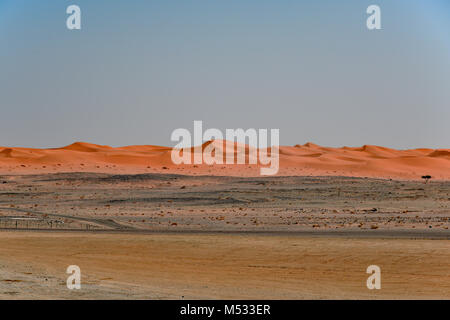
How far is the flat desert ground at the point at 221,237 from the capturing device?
20375 millimetres

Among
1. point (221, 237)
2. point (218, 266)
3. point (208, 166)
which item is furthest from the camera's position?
point (208, 166)

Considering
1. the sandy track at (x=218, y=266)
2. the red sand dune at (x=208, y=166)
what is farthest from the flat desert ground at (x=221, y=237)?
the red sand dune at (x=208, y=166)

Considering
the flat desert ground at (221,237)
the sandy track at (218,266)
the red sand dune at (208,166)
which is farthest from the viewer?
the red sand dune at (208,166)

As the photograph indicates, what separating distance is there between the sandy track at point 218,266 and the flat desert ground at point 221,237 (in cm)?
4

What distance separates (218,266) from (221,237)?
25.4 ft

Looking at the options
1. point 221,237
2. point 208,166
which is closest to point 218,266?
point 221,237

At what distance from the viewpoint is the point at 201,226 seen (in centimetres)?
4069

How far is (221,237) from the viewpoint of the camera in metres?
33.2

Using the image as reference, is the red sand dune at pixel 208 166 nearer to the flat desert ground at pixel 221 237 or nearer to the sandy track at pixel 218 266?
the flat desert ground at pixel 221 237

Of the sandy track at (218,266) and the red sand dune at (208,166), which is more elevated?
the red sand dune at (208,166)

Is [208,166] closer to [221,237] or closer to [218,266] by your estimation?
[221,237]

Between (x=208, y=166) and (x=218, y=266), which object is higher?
(x=208, y=166)

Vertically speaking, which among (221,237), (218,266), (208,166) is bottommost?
(218,266)
